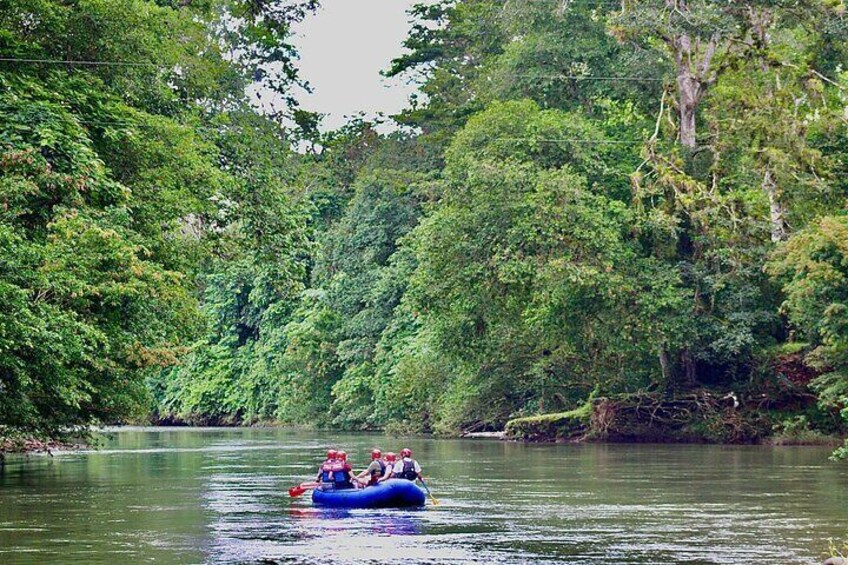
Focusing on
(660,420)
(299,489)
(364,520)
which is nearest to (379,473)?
(299,489)

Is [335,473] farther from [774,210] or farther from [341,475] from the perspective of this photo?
[774,210]

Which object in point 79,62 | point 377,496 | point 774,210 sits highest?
point 79,62

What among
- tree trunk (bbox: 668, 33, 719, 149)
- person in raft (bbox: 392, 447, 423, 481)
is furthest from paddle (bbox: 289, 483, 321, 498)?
tree trunk (bbox: 668, 33, 719, 149)

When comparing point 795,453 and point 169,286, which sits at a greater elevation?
point 169,286

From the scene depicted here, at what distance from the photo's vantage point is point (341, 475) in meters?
28.2

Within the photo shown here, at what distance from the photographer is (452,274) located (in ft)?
171

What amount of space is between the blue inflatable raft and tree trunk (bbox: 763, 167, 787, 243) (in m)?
24.8

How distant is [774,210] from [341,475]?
88.6 feet

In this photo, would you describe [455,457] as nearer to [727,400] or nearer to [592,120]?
[727,400]

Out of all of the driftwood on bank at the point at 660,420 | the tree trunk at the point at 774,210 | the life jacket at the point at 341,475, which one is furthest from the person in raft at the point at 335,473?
the driftwood on bank at the point at 660,420

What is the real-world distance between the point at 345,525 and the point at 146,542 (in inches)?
168

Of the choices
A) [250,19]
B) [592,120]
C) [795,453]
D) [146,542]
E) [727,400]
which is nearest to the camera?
[146,542]

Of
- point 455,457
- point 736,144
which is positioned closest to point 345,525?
point 455,457

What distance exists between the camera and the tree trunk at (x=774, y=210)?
4909 cm
